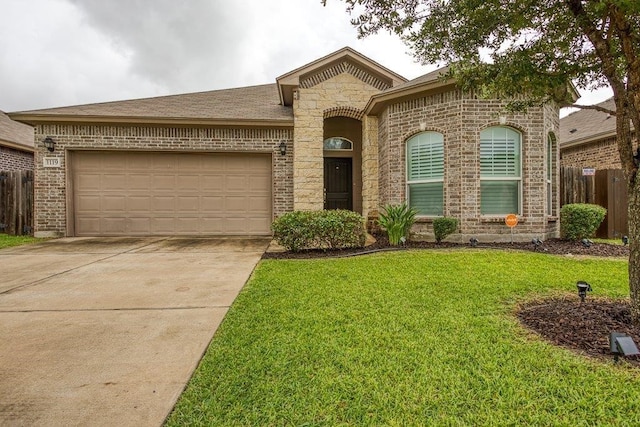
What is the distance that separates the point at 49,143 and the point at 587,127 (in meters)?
18.1

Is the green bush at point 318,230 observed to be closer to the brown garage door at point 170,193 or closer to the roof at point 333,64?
the brown garage door at point 170,193

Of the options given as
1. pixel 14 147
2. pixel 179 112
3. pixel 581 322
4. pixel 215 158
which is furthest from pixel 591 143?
pixel 14 147

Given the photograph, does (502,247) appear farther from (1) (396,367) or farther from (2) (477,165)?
(1) (396,367)

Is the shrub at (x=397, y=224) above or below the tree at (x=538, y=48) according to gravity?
below

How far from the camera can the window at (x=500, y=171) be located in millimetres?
7523

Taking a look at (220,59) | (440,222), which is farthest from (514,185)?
(220,59)

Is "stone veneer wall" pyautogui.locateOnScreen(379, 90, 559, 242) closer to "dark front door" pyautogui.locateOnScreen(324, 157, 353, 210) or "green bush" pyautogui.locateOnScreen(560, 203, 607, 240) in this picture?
"green bush" pyautogui.locateOnScreen(560, 203, 607, 240)

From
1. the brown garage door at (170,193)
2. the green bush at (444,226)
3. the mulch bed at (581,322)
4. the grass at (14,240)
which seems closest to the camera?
the mulch bed at (581,322)

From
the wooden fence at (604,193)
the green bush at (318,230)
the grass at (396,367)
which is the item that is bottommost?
the grass at (396,367)

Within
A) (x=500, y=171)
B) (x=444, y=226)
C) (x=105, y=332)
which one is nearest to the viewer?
(x=105, y=332)

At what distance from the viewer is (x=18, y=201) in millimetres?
9789

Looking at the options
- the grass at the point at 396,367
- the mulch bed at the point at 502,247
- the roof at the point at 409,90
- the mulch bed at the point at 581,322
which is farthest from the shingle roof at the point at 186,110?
the mulch bed at the point at 581,322

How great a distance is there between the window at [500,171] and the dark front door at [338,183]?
4.73m

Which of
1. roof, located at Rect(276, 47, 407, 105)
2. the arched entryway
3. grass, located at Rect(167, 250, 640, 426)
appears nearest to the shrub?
grass, located at Rect(167, 250, 640, 426)
